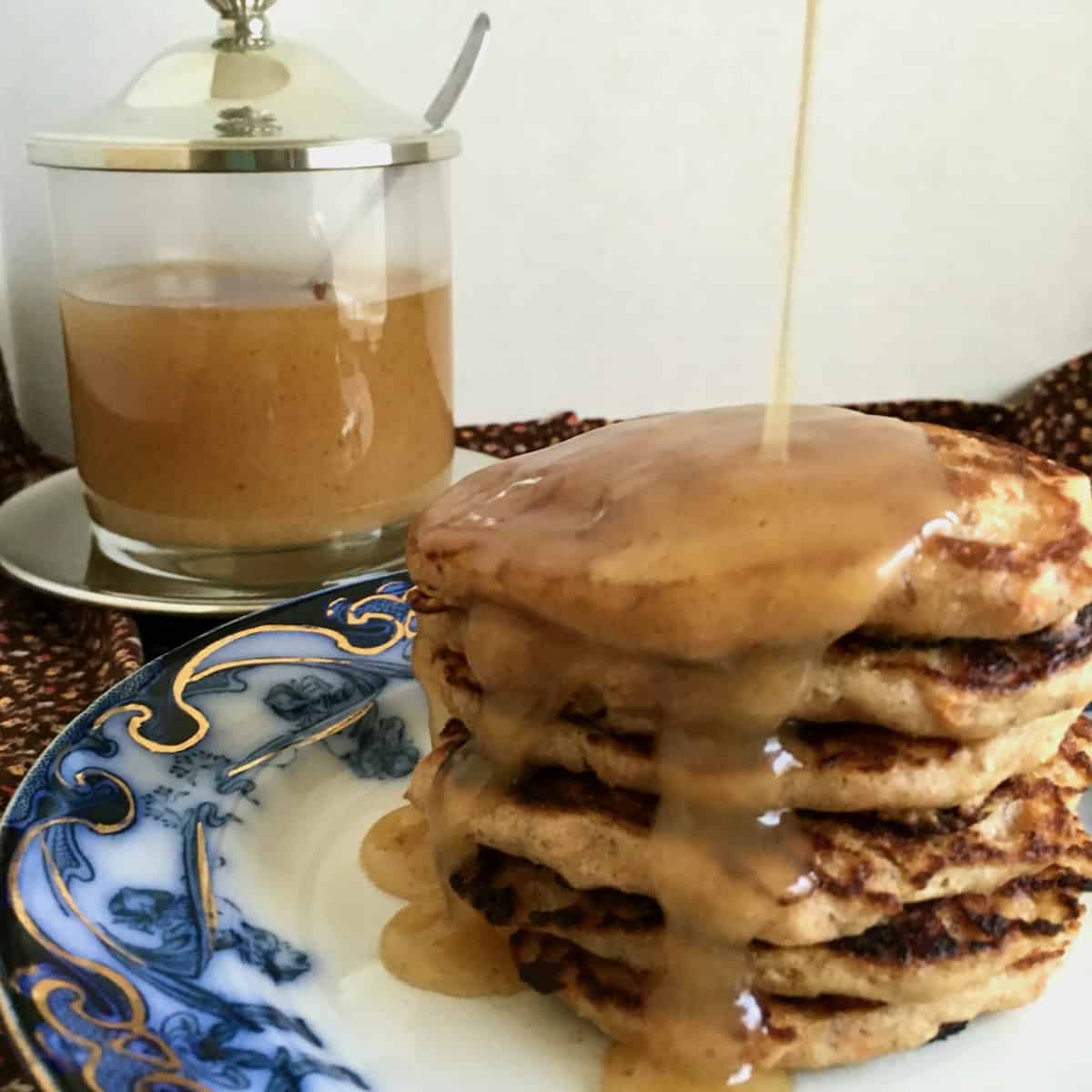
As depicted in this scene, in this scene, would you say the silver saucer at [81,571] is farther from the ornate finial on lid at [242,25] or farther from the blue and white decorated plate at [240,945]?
the ornate finial on lid at [242,25]

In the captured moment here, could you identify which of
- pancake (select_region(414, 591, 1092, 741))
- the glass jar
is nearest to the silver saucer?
the glass jar

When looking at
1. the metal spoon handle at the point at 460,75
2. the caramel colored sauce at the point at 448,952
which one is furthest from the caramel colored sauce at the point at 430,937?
the metal spoon handle at the point at 460,75

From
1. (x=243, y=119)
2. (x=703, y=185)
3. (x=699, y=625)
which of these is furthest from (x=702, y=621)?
(x=703, y=185)

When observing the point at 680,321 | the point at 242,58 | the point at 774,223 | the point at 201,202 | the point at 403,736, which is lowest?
the point at 403,736

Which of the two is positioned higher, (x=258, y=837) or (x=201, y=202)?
(x=201, y=202)

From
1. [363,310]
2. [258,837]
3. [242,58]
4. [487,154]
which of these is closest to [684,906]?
[258,837]

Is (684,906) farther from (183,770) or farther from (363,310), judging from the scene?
(363,310)

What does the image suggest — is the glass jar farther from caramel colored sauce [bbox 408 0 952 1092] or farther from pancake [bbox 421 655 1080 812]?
pancake [bbox 421 655 1080 812]
